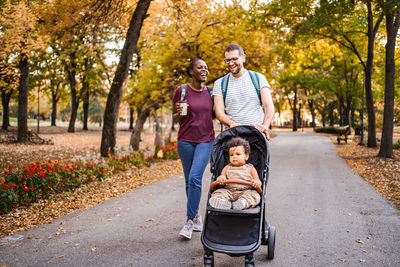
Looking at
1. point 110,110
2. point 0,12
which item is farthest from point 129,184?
point 0,12

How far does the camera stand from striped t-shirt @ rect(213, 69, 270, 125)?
381 centimetres

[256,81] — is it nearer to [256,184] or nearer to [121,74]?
[256,184]

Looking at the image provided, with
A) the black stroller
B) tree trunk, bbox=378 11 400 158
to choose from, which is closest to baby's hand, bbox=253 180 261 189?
the black stroller

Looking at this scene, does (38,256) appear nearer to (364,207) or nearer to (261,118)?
(261,118)

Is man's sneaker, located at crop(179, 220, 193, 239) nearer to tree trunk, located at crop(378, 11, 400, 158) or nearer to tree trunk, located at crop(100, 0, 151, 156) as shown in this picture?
tree trunk, located at crop(100, 0, 151, 156)

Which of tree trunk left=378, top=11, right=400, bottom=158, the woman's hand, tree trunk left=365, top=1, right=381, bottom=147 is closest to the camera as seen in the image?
the woman's hand

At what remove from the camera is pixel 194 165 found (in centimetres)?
415

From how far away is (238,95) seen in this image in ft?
12.6

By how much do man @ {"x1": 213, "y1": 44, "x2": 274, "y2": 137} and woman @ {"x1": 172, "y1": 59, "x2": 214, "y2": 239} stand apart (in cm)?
39

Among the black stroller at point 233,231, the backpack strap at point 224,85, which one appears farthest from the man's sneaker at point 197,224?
the backpack strap at point 224,85

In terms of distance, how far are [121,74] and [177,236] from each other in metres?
8.56

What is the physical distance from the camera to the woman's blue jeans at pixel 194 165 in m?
4.14

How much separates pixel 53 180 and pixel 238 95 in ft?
15.1

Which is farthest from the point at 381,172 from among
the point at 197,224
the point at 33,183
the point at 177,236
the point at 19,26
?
the point at 19,26
